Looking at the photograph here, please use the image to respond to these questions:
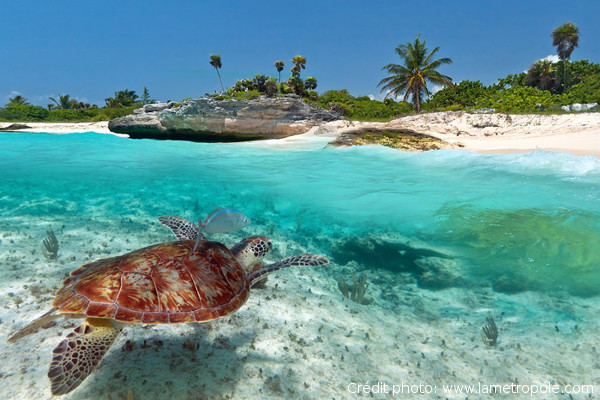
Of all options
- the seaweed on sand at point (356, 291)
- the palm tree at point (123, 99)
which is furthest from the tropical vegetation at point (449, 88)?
the seaweed on sand at point (356, 291)

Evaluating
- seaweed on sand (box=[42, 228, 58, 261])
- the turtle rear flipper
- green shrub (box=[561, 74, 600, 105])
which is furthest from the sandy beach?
seaweed on sand (box=[42, 228, 58, 261])

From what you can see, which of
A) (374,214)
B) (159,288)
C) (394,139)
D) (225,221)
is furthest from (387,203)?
(394,139)

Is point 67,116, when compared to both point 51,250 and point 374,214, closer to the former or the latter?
point 51,250

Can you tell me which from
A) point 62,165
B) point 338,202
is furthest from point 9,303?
point 62,165

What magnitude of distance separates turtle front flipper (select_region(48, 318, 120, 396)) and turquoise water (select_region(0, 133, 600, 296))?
11.3 feet

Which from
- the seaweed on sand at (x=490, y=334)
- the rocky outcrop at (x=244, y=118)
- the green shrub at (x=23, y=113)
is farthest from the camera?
the green shrub at (x=23, y=113)

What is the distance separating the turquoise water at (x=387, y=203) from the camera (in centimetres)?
486

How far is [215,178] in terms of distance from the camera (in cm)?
1070

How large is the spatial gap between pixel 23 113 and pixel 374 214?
51930 mm

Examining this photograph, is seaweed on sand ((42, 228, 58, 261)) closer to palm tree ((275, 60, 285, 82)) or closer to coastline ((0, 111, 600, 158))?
coastline ((0, 111, 600, 158))

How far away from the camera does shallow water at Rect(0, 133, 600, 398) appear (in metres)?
4.38

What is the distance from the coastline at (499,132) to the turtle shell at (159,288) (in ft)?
44.9

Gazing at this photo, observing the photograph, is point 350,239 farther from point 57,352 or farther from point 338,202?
point 57,352

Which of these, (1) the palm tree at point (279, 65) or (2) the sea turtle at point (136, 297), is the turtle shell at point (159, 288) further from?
(1) the palm tree at point (279, 65)
